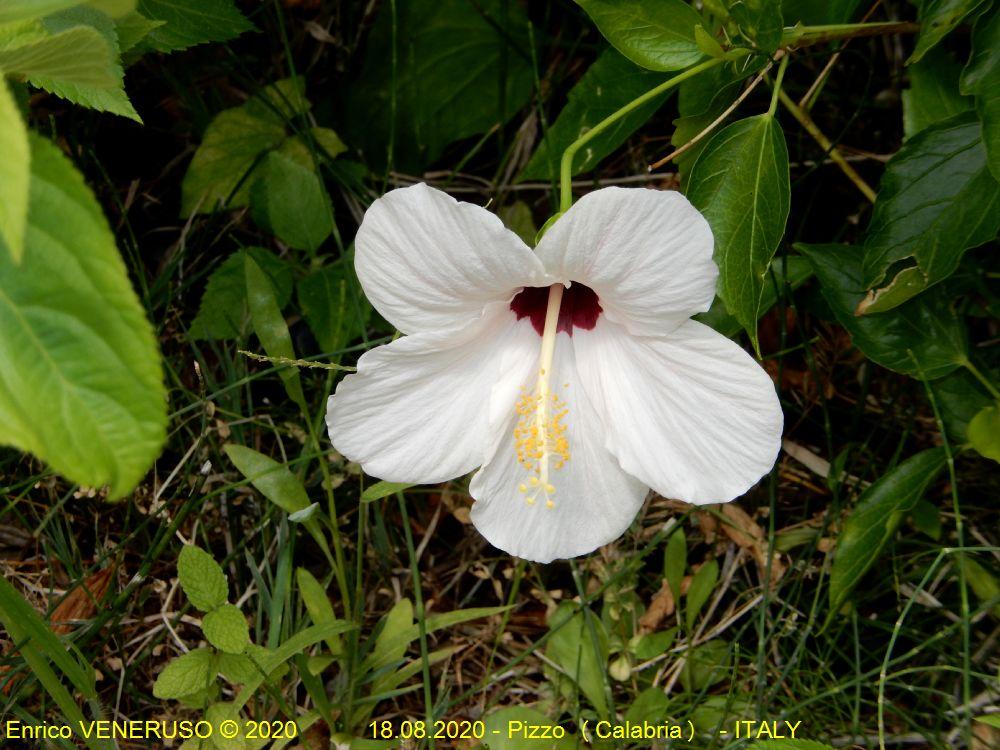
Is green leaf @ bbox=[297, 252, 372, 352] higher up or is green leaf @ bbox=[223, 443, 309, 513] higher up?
green leaf @ bbox=[297, 252, 372, 352]

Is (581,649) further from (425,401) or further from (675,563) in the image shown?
(425,401)

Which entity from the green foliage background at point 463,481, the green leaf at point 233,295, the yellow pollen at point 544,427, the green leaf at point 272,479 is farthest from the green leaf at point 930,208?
the green leaf at point 233,295

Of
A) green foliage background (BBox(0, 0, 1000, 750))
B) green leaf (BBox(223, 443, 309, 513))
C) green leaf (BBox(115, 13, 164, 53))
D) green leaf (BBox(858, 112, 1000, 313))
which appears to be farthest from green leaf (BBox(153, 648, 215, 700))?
green leaf (BBox(858, 112, 1000, 313))

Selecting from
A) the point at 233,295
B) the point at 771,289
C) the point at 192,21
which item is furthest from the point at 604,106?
the point at 233,295

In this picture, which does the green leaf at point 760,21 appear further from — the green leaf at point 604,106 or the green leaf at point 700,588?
the green leaf at point 700,588

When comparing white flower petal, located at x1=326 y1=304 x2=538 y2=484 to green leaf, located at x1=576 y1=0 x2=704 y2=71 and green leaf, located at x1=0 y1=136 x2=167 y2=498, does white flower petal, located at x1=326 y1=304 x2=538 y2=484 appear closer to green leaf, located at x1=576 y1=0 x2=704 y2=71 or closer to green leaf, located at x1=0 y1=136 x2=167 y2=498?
green leaf, located at x1=576 y1=0 x2=704 y2=71

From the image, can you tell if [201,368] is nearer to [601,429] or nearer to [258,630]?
[258,630]
